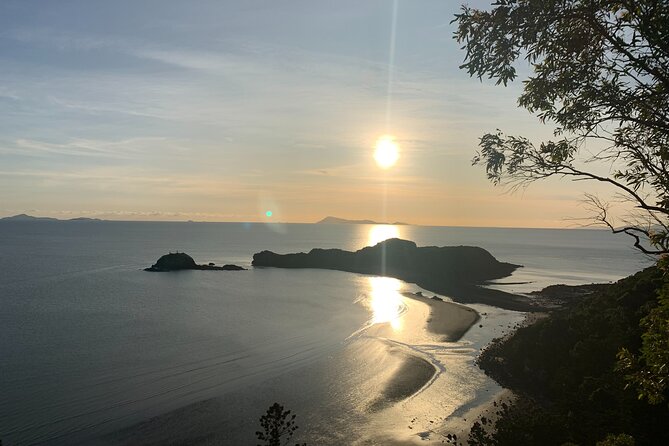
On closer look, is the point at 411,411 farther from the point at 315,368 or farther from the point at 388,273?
the point at 388,273

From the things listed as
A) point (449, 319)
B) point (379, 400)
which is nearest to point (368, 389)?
point (379, 400)

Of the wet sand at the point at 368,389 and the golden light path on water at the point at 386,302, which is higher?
the golden light path on water at the point at 386,302

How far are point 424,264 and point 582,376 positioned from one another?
97.9 meters

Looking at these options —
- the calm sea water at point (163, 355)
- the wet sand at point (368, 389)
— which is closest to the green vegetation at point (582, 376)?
the wet sand at point (368, 389)

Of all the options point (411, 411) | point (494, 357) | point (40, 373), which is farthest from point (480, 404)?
point (40, 373)

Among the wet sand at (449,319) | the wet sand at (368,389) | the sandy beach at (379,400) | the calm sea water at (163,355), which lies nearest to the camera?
the wet sand at (368,389)

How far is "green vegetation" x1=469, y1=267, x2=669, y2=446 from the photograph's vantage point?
18.0 m

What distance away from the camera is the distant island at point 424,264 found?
3706 inches

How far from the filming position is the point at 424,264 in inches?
4870

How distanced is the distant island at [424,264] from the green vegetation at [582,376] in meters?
43.0

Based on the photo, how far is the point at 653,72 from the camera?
9789mm

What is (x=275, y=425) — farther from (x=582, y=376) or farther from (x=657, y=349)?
(x=582, y=376)

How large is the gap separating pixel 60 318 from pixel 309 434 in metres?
43.1

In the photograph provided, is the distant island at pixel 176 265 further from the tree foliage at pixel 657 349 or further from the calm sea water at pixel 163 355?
the tree foliage at pixel 657 349
